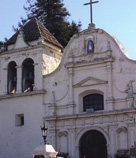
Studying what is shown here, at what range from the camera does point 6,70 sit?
29922mm

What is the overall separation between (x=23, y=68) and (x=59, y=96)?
391cm

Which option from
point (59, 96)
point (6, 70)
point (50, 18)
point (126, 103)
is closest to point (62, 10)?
point (50, 18)

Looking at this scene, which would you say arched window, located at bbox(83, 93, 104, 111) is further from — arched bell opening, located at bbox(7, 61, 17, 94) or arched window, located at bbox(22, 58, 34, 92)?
arched bell opening, located at bbox(7, 61, 17, 94)

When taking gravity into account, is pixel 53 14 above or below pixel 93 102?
above

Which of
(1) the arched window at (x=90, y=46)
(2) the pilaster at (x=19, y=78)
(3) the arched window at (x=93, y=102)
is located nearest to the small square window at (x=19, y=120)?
(2) the pilaster at (x=19, y=78)

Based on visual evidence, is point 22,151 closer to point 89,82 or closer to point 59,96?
point 59,96

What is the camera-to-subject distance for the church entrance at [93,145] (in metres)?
25.4

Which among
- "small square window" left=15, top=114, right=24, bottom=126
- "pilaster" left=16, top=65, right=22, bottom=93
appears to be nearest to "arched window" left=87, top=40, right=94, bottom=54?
"pilaster" left=16, top=65, right=22, bottom=93

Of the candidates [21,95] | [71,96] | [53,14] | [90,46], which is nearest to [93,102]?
[71,96]

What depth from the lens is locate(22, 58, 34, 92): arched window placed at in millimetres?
29178

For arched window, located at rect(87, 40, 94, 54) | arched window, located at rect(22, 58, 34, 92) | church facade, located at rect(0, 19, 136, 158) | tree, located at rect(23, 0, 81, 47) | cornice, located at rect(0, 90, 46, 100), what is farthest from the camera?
tree, located at rect(23, 0, 81, 47)

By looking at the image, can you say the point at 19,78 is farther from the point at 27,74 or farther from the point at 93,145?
the point at 93,145

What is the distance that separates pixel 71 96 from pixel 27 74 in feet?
15.3

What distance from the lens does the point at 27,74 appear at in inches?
1172
